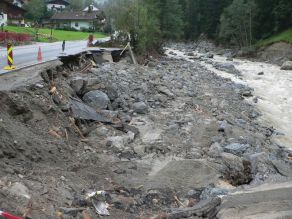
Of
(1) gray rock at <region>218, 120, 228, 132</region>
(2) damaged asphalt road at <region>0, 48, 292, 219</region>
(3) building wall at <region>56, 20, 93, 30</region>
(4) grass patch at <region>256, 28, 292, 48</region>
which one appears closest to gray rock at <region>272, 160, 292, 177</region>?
(2) damaged asphalt road at <region>0, 48, 292, 219</region>

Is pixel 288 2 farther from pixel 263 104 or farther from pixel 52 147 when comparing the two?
pixel 52 147

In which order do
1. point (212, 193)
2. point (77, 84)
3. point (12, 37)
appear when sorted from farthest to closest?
1. point (12, 37)
2. point (77, 84)
3. point (212, 193)

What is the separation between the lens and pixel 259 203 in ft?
26.3

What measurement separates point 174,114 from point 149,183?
276 inches

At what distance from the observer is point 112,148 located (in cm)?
1233

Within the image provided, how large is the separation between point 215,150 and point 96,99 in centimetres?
539

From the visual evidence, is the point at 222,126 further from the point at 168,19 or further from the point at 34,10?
the point at 34,10

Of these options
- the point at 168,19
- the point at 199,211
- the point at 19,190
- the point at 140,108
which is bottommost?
the point at 199,211

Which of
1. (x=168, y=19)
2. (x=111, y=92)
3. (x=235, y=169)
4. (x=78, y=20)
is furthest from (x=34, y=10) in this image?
(x=235, y=169)

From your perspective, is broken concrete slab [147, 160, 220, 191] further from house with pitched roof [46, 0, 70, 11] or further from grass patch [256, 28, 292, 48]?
house with pitched roof [46, 0, 70, 11]

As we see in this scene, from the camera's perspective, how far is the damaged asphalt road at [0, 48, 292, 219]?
830 cm

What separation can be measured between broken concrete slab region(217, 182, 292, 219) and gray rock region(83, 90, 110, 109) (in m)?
7.96

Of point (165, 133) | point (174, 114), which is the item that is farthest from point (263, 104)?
point (165, 133)

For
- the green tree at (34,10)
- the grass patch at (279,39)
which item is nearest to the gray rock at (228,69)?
the grass patch at (279,39)
